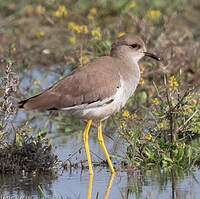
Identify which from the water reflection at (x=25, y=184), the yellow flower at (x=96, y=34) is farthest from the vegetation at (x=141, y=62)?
the water reflection at (x=25, y=184)

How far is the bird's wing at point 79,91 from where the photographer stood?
620cm

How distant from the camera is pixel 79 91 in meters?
6.23

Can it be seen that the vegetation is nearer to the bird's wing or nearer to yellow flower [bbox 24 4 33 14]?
yellow flower [bbox 24 4 33 14]

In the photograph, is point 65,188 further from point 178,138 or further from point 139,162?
point 178,138

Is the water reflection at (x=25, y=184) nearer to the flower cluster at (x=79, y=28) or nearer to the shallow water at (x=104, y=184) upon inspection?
the shallow water at (x=104, y=184)

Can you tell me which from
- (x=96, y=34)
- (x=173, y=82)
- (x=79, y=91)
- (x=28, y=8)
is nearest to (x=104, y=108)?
(x=79, y=91)

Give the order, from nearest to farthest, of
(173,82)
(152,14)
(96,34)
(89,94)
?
(89,94)
(173,82)
(96,34)
(152,14)

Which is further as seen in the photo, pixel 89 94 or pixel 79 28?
pixel 79 28

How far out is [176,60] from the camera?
941 cm

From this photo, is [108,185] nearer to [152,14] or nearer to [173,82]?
[173,82]

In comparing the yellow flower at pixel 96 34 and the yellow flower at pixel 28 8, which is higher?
the yellow flower at pixel 28 8

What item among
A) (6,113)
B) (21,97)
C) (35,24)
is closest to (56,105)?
(6,113)

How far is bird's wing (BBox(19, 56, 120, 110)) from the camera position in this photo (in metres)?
6.20

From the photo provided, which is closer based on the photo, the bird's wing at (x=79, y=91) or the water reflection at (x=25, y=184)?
the water reflection at (x=25, y=184)
